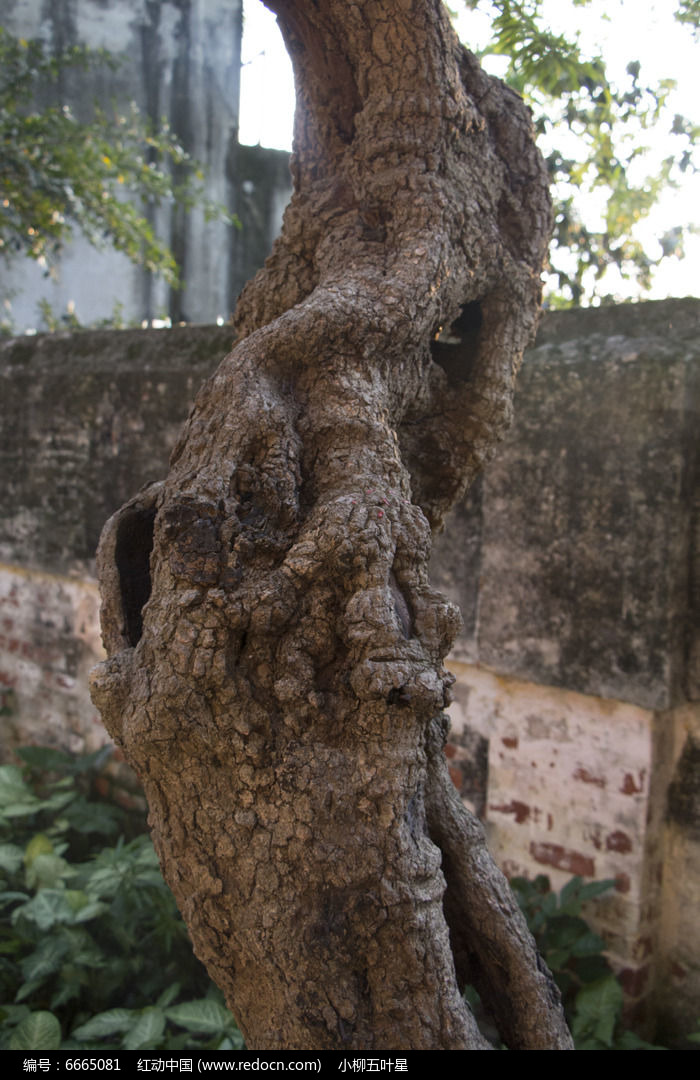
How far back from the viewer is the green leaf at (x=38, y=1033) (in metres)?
2.79

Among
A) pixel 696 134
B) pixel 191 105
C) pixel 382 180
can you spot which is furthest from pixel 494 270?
pixel 191 105

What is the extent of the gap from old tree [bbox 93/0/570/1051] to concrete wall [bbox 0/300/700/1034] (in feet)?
4.37

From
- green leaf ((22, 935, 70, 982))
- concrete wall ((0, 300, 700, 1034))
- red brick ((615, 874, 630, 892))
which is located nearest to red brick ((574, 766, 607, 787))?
concrete wall ((0, 300, 700, 1034))

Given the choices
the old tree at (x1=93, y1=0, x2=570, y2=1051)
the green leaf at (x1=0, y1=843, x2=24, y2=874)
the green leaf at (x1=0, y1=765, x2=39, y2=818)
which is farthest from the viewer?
the green leaf at (x1=0, y1=765, x2=39, y2=818)

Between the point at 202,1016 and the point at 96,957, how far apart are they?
631mm

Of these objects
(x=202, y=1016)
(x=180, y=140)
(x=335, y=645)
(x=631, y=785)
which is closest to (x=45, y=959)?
(x=202, y=1016)

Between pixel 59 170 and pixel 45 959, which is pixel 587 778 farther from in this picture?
pixel 59 170

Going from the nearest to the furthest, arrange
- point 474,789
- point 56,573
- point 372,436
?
point 372,436, point 474,789, point 56,573

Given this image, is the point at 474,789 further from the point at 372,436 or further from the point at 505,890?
the point at 372,436

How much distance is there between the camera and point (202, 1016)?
2836 millimetres

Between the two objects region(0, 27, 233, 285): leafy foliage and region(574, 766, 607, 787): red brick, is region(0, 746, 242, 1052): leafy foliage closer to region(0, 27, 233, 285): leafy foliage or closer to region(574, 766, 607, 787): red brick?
region(574, 766, 607, 787): red brick

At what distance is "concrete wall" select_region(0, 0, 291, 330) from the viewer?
10.1 metres

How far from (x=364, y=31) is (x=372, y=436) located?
0.80m

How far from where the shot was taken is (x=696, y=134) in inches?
154
